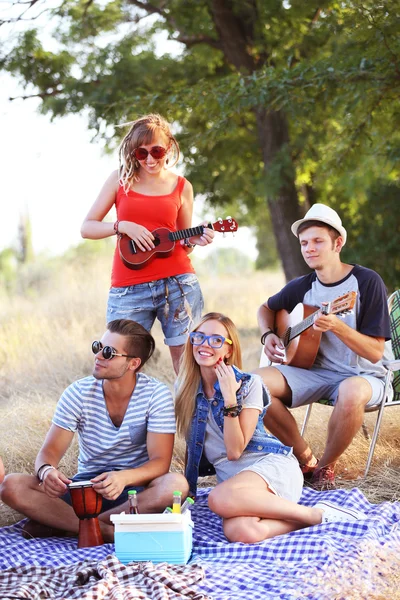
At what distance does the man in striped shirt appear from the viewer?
4016 millimetres

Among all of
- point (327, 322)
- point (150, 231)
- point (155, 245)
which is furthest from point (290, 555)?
point (150, 231)

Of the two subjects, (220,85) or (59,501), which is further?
(220,85)

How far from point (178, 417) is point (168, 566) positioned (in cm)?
95

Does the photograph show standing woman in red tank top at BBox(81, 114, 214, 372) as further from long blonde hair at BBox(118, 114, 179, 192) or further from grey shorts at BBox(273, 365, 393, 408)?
grey shorts at BBox(273, 365, 393, 408)

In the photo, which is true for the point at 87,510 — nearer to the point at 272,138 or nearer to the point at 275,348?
the point at 275,348

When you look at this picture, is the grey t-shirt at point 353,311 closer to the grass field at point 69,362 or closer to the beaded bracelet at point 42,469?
the grass field at point 69,362

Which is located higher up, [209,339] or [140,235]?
[140,235]

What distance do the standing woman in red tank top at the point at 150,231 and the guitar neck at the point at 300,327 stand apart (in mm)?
554

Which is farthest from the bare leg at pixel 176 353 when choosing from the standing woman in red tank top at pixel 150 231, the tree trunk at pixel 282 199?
the tree trunk at pixel 282 199

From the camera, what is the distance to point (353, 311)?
187 inches

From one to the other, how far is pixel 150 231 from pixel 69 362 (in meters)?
3.64

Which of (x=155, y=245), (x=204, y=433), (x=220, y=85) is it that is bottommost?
(x=204, y=433)

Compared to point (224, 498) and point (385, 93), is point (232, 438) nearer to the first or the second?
point (224, 498)

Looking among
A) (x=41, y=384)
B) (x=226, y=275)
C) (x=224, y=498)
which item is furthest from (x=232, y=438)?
(x=226, y=275)
